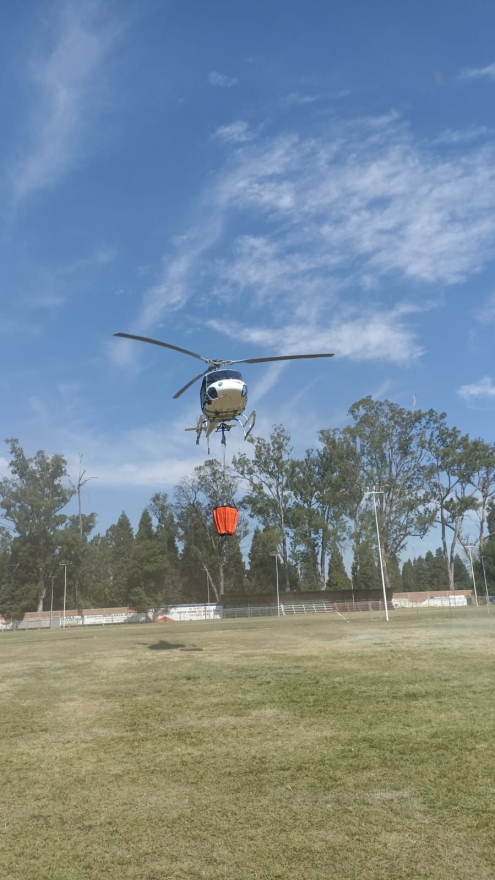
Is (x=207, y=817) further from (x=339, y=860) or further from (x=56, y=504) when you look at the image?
(x=56, y=504)

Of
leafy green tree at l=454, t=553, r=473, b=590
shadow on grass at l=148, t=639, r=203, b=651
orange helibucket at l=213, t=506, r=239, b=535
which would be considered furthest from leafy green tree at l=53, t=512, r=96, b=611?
leafy green tree at l=454, t=553, r=473, b=590

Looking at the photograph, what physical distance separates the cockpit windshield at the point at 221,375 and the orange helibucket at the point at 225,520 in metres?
4.63

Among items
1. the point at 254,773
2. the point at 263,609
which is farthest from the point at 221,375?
the point at 263,609

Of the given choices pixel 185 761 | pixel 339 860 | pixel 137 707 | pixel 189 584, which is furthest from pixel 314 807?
pixel 189 584

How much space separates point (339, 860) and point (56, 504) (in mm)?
85596

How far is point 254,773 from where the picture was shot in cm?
863

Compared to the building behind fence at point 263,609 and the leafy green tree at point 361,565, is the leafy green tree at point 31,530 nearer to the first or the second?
the building behind fence at point 263,609

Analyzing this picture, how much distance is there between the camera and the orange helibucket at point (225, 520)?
19953 millimetres

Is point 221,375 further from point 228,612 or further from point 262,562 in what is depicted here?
point 262,562

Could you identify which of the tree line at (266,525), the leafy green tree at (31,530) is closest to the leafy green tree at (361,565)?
the tree line at (266,525)

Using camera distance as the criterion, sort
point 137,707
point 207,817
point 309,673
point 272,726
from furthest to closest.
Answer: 1. point 309,673
2. point 137,707
3. point 272,726
4. point 207,817

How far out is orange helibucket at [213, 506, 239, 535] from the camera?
1995 centimetres

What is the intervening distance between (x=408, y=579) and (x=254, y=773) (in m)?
131

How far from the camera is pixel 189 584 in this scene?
10756 cm
